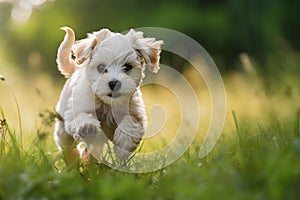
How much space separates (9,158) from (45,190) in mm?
517

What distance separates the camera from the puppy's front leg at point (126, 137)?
15.5 feet

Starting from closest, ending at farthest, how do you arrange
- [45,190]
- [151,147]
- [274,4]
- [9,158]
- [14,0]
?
[45,190] < [9,158] < [151,147] < [14,0] < [274,4]

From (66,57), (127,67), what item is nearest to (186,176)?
(127,67)

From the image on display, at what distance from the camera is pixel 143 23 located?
15648mm

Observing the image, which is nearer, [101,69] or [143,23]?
[101,69]

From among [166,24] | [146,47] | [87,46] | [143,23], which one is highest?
[166,24]

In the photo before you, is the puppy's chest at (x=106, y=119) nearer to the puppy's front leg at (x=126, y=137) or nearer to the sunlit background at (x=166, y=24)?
the puppy's front leg at (x=126, y=137)

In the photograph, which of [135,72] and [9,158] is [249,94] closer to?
[135,72]

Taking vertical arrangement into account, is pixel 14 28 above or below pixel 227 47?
below

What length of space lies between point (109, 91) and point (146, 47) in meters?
0.53

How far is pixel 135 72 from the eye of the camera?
15.6ft

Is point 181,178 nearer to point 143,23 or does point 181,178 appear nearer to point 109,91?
point 109,91

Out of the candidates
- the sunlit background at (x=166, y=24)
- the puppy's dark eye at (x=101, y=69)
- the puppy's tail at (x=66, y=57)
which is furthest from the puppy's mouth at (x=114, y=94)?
the sunlit background at (x=166, y=24)

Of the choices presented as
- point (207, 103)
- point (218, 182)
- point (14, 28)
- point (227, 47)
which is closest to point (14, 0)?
point (207, 103)
